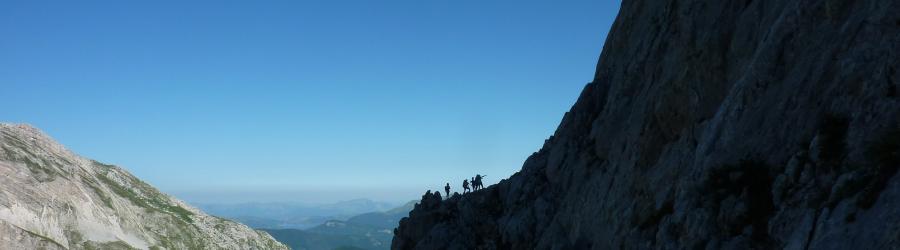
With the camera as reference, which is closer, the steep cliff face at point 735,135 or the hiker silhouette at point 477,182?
the steep cliff face at point 735,135

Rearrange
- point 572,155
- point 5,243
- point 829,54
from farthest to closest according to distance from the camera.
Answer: point 5,243 < point 572,155 < point 829,54

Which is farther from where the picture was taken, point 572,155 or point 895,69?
point 572,155

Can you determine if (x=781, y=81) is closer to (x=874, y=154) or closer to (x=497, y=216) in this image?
(x=874, y=154)

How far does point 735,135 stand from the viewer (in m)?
29.6

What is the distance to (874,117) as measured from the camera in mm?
22188

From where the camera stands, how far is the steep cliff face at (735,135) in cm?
2200

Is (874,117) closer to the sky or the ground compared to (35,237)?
closer to the ground

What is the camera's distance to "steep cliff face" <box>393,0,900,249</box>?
866 inches

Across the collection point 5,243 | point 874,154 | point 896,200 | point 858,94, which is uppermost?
point 5,243

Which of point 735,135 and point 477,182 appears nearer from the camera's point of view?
point 735,135

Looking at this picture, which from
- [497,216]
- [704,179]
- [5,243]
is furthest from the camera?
[5,243]

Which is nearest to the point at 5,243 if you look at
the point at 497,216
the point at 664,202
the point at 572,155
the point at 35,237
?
the point at 35,237

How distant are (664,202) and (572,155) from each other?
19.8 meters

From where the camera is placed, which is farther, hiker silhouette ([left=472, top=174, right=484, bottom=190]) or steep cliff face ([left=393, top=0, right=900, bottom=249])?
hiker silhouette ([left=472, top=174, right=484, bottom=190])
